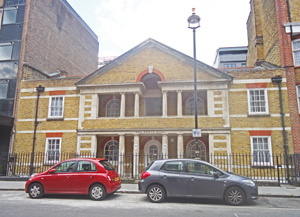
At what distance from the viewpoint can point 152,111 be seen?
61.1ft

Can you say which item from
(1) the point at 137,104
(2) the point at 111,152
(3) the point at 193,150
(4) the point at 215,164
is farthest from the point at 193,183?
(2) the point at 111,152

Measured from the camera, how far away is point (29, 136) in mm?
17906

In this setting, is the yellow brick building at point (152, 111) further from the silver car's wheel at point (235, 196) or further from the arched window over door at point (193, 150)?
the silver car's wheel at point (235, 196)

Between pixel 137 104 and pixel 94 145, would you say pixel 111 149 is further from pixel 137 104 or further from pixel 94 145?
pixel 137 104

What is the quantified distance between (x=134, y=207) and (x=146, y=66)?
38.5ft

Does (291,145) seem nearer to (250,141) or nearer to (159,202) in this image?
(250,141)

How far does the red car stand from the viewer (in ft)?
28.8

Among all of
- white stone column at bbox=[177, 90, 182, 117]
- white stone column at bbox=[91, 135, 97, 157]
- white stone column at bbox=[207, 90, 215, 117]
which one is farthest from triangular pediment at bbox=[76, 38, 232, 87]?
white stone column at bbox=[91, 135, 97, 157]

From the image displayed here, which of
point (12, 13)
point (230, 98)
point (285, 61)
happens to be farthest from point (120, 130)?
point (12, 13)

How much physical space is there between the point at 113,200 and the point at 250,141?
33.9ft

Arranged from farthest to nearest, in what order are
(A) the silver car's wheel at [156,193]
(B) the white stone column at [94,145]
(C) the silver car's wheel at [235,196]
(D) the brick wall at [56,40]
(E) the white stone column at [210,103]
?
(D) the brick wall at [56,40] < (B) the white stone column at [94,145] < (E) the white stone column at [210,103] < (A) the silver car's wheel at [156,193] < (C) the silver car's wheel at [235,196]

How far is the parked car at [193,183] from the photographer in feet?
26.5

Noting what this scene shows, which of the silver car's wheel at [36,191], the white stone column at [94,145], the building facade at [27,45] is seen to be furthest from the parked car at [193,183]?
the building facade at [27,45]

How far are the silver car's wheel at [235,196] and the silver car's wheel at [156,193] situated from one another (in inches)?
86.6
